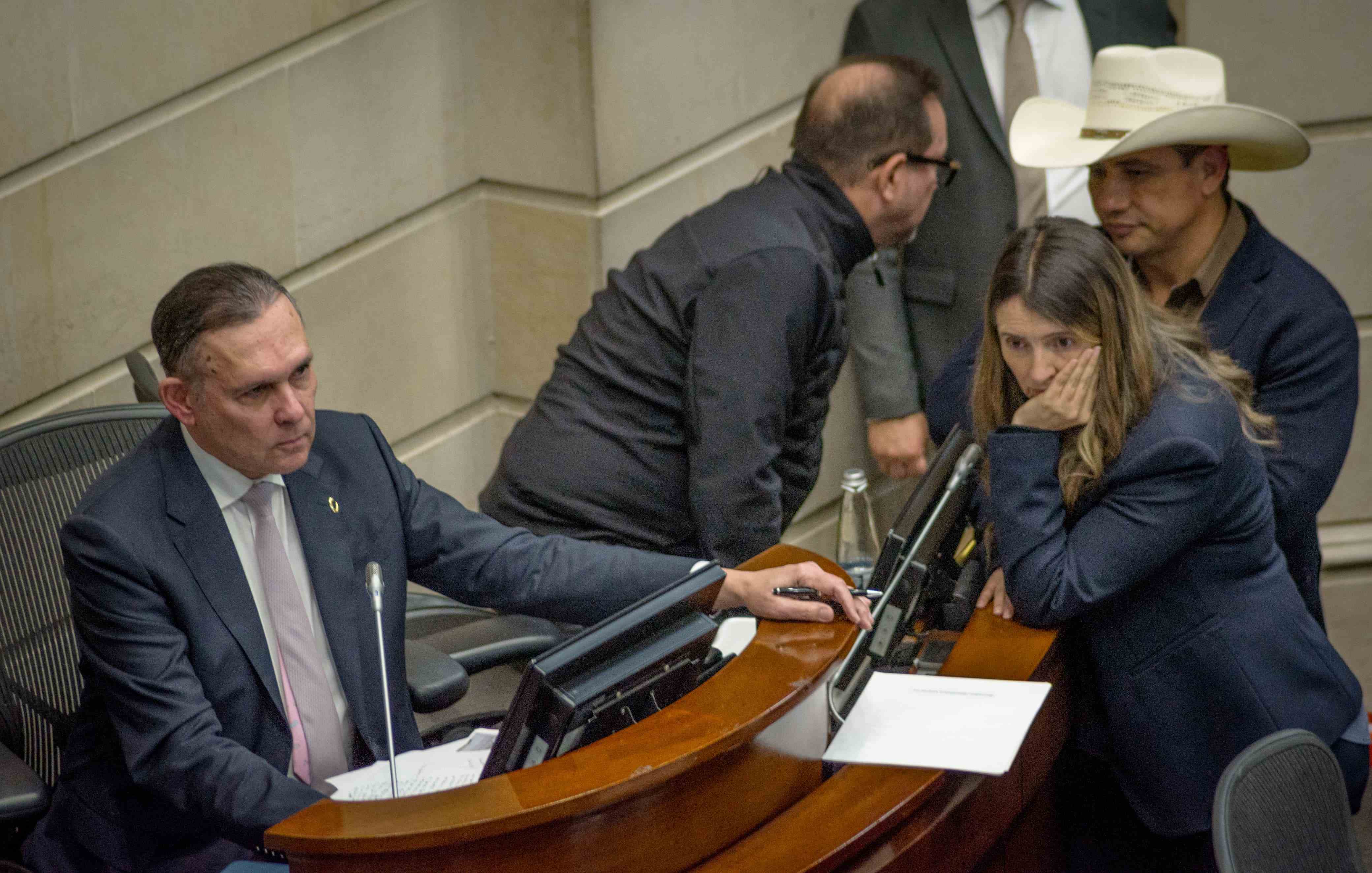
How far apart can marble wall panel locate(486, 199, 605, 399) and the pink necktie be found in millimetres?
1805

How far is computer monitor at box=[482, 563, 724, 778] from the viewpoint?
4.97ft

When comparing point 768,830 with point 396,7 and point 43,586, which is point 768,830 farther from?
point 396,7

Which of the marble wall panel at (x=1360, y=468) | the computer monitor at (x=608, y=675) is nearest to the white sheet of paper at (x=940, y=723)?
the computer monitor at (x=608, y=675)

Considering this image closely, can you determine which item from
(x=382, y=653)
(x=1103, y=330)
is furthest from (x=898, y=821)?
(x=1103, y=330)

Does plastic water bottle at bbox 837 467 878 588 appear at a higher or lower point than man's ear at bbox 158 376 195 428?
lower

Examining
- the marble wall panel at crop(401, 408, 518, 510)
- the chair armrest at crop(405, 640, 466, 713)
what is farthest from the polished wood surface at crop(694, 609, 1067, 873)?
the marble wall panel at crop(401, 408, 518, 510)

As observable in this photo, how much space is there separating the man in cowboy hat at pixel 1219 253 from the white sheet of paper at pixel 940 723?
0.35 m

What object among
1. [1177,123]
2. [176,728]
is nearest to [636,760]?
[176,728]

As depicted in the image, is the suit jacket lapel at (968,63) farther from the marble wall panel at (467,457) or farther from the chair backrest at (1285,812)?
the chair backrest at (1285,812)

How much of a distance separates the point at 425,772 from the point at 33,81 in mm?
1959

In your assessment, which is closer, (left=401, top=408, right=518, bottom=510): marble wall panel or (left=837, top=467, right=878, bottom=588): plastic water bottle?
(left=837, top=467, right=878, bottom=588): plastic water bottle

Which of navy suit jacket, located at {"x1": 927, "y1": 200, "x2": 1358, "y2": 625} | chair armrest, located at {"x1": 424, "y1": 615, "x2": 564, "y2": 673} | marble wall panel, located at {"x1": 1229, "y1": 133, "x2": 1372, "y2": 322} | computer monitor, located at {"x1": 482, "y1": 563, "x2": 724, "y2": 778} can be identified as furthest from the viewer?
marble wall panel, located at {"x1": 1229, "y1": 133, "x2": 1372, "y2": 322}

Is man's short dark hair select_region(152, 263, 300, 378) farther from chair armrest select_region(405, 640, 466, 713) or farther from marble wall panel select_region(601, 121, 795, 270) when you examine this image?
marble wall panel select_region(601, 121, 795, 270)

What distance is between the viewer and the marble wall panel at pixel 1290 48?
11.9 feet
